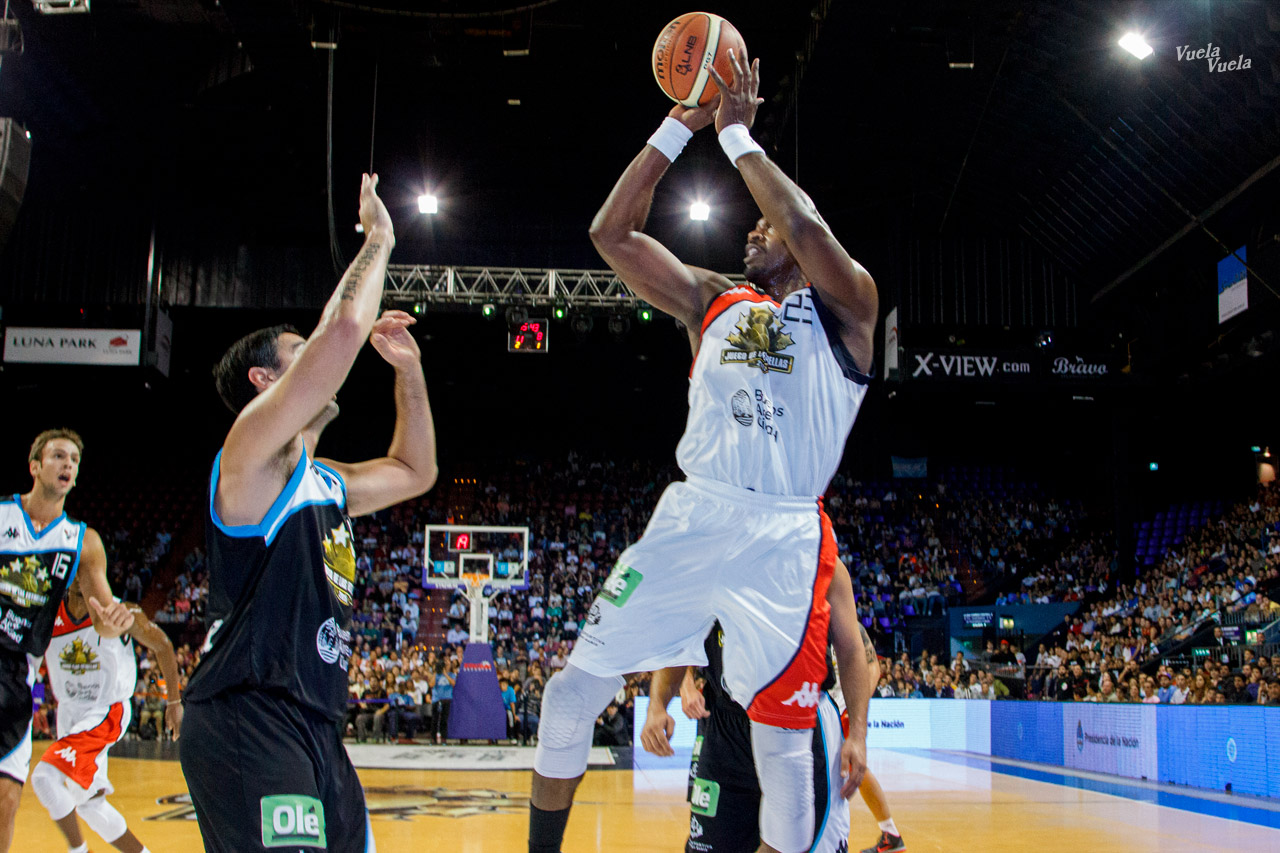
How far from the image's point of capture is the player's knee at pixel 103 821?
523 cm

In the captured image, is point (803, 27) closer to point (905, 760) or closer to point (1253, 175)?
point (1253, 175)

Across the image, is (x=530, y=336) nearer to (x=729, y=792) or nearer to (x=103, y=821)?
(x=103, y=821)

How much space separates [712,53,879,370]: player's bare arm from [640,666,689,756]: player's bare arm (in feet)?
4.40

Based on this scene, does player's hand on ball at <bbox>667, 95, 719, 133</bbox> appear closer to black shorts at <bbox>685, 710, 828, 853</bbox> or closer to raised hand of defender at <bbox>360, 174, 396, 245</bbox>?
raised hand of defender at <bbox>360, 174, 396, 245</bbox>

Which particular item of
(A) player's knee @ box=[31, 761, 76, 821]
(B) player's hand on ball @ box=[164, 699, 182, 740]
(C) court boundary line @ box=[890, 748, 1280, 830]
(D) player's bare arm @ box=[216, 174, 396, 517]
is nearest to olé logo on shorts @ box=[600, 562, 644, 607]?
(D) player's bare arm @ box=[216, 174, 396, 517]

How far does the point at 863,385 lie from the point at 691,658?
1.06 meters

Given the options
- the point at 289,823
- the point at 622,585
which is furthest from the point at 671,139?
the point at 289,823

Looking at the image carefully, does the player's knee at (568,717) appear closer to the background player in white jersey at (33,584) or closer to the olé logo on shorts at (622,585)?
the olé logo on shorts at (622,585)

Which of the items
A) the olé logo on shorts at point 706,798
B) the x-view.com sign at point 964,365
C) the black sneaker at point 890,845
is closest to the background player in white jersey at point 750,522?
the olé logo on shorts at point 706,798

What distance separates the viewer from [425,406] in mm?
3135

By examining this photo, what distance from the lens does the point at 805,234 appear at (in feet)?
10.3

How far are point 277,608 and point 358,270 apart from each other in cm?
84

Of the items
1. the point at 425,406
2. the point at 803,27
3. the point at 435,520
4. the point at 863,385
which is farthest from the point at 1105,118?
the point at 435,520

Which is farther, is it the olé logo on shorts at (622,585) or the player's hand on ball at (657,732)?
the player's hand on ball at (657,732)
